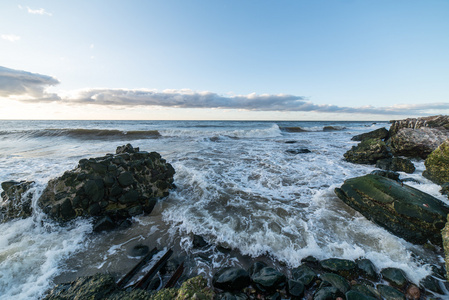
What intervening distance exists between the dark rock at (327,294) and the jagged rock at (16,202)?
6.30 meters

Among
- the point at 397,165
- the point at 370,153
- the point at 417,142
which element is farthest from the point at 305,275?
the point at 417,142

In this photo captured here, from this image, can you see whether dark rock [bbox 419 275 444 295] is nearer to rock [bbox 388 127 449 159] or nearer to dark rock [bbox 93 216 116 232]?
dark rock [bbox 93 216 116 232]

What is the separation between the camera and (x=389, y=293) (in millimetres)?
2477

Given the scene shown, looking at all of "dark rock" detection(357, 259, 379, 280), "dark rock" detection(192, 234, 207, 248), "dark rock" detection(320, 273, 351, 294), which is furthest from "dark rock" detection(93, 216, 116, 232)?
"dark rock" detection(357, 259, 379, 280)

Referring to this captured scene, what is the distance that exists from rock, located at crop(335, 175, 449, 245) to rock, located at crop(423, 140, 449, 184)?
2740 mm

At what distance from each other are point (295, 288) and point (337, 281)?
2.12ft

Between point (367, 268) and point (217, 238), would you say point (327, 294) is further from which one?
point (217, 238)

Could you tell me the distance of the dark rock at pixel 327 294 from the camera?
7.93ft

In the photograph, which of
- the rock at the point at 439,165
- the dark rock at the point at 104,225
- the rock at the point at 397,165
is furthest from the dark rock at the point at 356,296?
the rock at the point at 397,165

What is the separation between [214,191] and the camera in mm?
6117

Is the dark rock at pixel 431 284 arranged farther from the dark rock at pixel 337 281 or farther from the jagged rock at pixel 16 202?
the jagged rock at pixel 16 202

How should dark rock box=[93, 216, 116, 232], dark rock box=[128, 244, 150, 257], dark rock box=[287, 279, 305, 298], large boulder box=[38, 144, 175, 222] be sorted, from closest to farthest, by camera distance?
1. dark rock box=[287, 279, 305, 298]
2. dark rock box=[128, 244, 150, 257]
3. dark rock box=[93, 216, 116, 232]
4. large boulder box=[38, 144, 175, 222]

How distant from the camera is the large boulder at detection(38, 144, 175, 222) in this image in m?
4.41

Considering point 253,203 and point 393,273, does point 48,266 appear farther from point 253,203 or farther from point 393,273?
point 393,273
